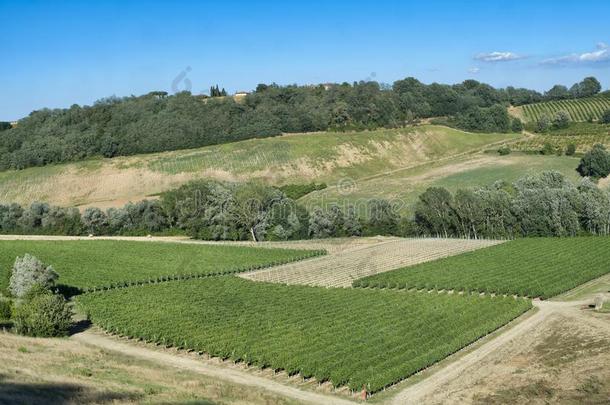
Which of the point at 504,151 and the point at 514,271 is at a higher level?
the point at 504,151

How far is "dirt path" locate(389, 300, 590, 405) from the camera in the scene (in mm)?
30406

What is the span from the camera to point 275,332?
39281 millimetres

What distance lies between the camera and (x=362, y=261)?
68.5 m

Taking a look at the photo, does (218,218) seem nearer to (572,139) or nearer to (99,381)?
(99,381)

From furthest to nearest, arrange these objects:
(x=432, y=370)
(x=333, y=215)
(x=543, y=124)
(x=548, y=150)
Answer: (x=543, y=124) → (x=548, y=150) → (x=333, y=215) → (x=432, y=370)

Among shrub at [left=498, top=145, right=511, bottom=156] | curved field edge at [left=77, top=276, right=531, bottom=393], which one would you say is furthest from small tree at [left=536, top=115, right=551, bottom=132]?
curved field edge at [left=77, top=276, right=531, bottom=393]

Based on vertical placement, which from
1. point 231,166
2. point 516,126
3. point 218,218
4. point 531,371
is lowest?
point 531,371

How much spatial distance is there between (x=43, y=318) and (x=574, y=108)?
153676 mm

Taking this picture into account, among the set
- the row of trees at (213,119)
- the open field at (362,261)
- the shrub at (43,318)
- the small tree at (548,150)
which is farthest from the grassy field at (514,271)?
the row of trees at (213,119)

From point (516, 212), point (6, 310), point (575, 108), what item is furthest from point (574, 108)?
point (6, 310)

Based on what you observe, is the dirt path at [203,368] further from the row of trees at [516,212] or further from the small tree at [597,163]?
the small tree at [597,163]

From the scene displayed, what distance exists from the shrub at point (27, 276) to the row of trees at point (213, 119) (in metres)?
78.3

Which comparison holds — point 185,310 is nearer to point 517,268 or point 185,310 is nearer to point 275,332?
point 275,332

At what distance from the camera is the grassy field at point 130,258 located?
61.4m
